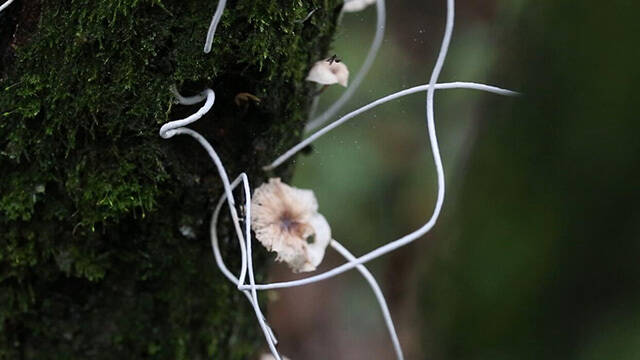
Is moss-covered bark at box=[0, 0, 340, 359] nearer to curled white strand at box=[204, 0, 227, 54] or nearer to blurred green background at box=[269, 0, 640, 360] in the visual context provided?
curled white strand at box=[204, 0, 227, 54]

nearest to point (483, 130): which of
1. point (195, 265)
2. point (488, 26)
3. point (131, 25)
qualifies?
point (131, 25)

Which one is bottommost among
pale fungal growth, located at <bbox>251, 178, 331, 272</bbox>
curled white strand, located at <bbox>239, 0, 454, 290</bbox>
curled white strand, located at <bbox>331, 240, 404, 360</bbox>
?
curled white strand, located at <bbox>331, 240, 404, 360</bbox>

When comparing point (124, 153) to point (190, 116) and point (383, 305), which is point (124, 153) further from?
point (383, 305)

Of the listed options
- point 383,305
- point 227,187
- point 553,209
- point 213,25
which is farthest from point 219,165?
point 553,209

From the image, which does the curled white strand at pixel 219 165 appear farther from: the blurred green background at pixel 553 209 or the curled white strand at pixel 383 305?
the blurred green background at pixel 553 209

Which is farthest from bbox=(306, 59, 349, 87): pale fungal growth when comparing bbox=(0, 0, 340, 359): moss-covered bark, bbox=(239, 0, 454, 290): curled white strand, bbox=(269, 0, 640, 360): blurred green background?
bbox=(269, 0, 640, 360): blurred green background

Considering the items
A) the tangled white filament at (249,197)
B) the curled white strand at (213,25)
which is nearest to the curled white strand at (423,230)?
the tangled white filament at (249,197)
